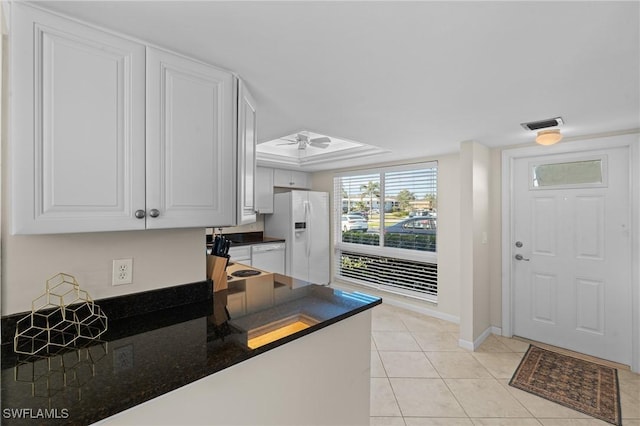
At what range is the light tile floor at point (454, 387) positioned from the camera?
2031 millimetres

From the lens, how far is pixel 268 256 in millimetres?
4457

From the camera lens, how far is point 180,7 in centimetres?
104

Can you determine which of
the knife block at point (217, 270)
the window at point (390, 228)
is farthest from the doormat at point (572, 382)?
the knife block at point (217, 270)

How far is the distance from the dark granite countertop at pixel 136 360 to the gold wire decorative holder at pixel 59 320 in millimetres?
48

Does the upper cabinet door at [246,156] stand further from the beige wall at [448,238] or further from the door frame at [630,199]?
the door frame at [630,199]

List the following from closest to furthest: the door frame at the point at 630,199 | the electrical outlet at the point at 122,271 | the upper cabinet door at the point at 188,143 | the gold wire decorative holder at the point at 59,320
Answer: the gold wire decorative holder at the point at 59,320
the upper cabinet door at the point at 188,143
the electrical outlet at the point at 122,271
the door frame at the point at 630,199

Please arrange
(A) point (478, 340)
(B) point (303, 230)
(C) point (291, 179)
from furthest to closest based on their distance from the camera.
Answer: (C) point (291, 179) → (B) point (303, 230) → (A) point (478, 340)

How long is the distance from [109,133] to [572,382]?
365cm

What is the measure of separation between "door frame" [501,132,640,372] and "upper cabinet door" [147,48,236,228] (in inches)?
122

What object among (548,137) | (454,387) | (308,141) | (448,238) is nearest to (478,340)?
(454,387)

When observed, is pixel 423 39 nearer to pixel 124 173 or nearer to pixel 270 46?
pixel 270 46

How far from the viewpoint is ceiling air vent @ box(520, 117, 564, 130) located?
230 centimetres

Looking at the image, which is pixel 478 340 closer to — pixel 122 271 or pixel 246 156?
pixel 246 156

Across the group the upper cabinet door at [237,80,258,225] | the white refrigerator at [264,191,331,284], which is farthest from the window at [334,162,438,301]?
the upper cabinet door at [237,80,258,225]
